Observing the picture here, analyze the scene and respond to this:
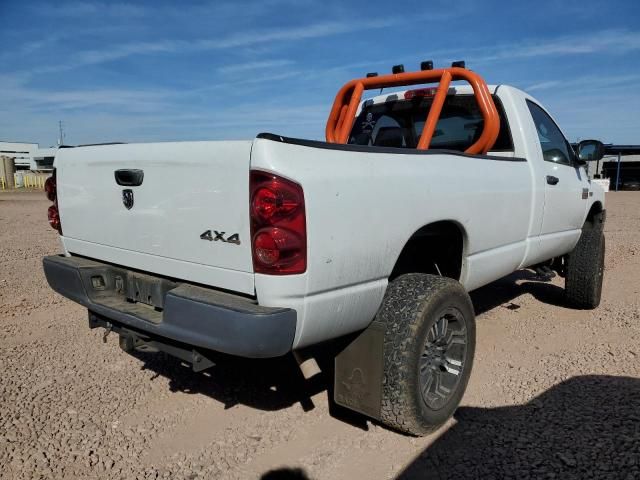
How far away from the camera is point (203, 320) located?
2.23 m

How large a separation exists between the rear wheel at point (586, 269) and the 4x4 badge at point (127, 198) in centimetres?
423

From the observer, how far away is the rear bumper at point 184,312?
212 centimetres

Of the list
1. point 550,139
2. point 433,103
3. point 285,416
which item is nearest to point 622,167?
point 550,139

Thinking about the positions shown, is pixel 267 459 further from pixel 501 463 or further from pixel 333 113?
pixel 333 113

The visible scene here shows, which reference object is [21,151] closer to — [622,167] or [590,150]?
[622,167]

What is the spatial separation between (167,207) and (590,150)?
13.6 feet

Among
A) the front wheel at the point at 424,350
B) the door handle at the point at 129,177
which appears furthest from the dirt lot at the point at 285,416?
the door handle at the point at 129,177

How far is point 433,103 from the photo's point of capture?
3.86 m

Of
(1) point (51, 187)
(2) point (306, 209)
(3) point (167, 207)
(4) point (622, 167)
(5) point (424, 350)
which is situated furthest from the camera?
(4) point (622, 167)

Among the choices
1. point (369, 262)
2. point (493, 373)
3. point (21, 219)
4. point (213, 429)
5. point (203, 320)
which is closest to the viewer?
point (203, 320)

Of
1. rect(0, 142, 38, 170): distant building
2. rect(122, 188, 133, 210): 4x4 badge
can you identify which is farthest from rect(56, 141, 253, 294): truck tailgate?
rect(0, 142, 38, 170): distant building

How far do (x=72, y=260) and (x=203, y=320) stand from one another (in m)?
1.40

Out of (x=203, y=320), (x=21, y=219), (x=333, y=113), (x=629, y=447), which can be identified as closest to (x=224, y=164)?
(x=203, y=320)

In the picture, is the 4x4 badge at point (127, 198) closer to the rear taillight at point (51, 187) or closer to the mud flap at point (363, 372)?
the rear taillight at point (51, 187)
